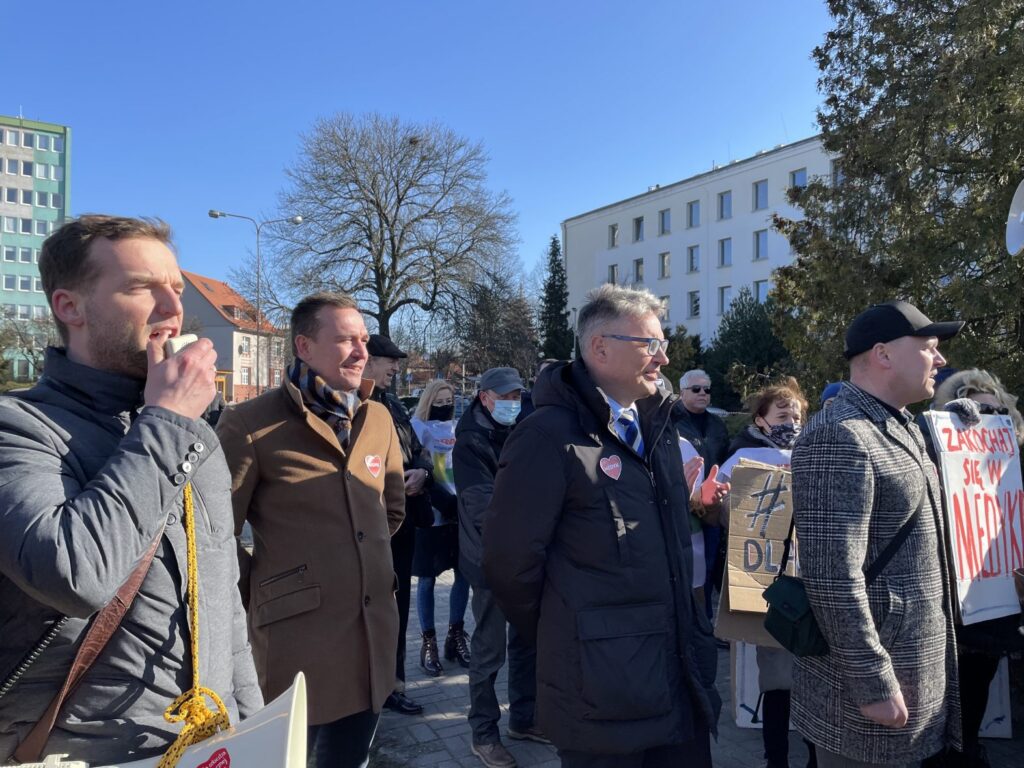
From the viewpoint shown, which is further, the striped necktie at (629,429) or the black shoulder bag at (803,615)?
the striped necktie at (629,429)

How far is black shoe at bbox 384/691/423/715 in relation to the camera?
15.4 ft

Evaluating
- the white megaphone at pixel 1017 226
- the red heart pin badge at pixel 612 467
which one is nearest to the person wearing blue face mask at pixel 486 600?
the red heart pin badge at pixel 612 467

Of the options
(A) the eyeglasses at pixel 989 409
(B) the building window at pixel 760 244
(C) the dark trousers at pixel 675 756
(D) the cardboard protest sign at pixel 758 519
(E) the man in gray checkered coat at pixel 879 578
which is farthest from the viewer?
(B) the building window at pixel 760 244

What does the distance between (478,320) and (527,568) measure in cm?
2916

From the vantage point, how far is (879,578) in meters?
2.42

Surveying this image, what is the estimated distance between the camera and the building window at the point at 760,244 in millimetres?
47150

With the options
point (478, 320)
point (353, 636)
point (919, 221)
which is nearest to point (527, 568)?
point (353, 636)

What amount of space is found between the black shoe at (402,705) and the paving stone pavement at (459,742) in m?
0.04

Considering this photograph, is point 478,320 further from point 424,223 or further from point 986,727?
point 986,727

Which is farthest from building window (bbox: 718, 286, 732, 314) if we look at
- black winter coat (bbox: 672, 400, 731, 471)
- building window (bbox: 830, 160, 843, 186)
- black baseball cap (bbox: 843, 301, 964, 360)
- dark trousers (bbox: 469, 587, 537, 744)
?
black baseball cap (bbox: 843, 301, 964, 360)

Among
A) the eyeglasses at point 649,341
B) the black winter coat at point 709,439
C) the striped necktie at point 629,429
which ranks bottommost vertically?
the black winter coat at point 709,439

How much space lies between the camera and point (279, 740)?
1.24m

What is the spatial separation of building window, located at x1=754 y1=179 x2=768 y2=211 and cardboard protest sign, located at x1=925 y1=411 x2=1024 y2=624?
48071mm

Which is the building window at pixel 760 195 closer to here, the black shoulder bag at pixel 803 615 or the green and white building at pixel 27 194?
the black shoulder bag at pixel 803 615
